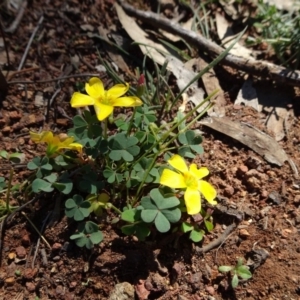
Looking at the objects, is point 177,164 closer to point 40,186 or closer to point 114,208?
point 114,208

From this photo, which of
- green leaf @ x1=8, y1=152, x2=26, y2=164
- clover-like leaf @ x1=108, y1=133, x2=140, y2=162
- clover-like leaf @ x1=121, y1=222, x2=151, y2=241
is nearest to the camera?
clover-like leaf @ x1=121, y1=222, x2=151, y2=241

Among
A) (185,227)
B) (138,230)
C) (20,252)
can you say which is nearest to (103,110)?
(138,230)

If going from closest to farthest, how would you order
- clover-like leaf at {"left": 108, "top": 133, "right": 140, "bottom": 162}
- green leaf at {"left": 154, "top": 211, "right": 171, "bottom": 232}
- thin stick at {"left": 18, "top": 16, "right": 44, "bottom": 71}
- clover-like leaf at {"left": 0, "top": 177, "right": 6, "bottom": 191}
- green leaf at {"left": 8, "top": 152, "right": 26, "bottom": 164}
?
green leaf at {"left": 154, "top": 211, "right": 171, "bottom": 232}
clover-like leaf at {"left": 108, "top": 133, "right": 140, "bottom": 162}
clover-like leaf at {"left": 0, "top": 177, "right": 6, "bottom": 191}
green leaf at {"left": 8, "top": 152, "right": 26, "bottom": 164}
thin stick at {"left": 18, "top": 16, "right": 44, "bottom": 71}

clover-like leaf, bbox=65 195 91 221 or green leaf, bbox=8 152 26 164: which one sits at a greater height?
clover-like leaf, bbox=65 195 91 221

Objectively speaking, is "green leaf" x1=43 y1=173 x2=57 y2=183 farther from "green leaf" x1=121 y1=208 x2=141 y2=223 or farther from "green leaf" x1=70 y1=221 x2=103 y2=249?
"green leaf" x1=121 y1=208 x2=141 y2=223

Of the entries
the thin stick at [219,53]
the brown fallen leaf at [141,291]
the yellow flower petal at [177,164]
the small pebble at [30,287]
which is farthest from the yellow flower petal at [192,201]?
the thin stick at [219,53]

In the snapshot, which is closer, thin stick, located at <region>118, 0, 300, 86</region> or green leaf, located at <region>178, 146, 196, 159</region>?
green leaf, located at <region>178, 146, 196, 159</region>

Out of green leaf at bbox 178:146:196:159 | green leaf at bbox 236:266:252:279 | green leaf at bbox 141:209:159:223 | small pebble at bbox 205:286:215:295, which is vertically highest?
green leaf at bbox 178:146:196:159

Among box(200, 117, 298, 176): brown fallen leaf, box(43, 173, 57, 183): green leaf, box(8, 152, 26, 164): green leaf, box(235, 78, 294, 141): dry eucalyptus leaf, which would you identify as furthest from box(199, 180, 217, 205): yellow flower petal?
box(8, 152, 26, 164): green leaf
